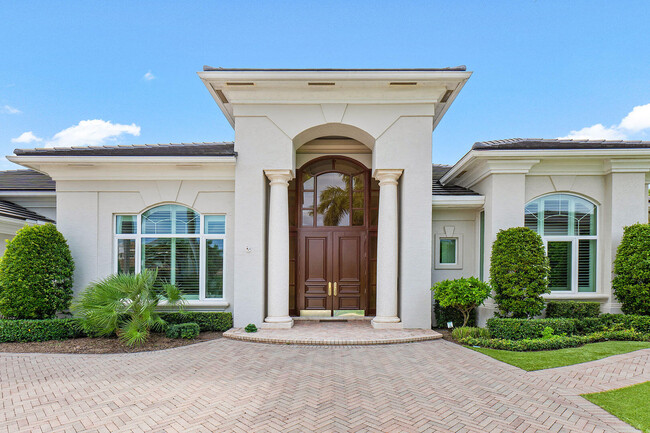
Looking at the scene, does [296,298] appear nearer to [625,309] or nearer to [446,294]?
[446,294]

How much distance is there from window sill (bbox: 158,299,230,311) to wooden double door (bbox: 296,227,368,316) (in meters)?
2.32

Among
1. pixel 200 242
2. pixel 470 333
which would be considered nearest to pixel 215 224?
pixel 200 242

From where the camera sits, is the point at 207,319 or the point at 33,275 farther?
the point at 207,319

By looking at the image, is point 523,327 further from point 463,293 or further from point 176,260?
point 176,260

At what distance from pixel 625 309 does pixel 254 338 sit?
9.78m

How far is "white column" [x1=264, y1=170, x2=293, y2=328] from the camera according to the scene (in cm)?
873

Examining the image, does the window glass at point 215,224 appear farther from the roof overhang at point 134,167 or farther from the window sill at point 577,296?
the window sill at point 577,296

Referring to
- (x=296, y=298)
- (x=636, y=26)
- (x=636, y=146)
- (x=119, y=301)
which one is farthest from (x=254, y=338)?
(x=636, y=26)

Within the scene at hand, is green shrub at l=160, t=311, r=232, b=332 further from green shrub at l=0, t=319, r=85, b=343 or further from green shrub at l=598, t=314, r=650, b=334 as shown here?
green shrub at l=598, t=314, r=650, b=334

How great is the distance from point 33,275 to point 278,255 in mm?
5913

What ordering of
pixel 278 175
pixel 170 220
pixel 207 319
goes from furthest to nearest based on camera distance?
1. pixel 170 220
2. pixel 278 175
3. pixel 207 319

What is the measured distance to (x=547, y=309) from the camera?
29.5ft

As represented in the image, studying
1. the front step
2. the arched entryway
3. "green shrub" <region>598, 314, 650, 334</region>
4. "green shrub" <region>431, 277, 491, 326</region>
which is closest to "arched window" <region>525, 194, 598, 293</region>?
"green shrub" <region>598, 314, 650, 334</region>

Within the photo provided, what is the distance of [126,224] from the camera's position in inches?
370
